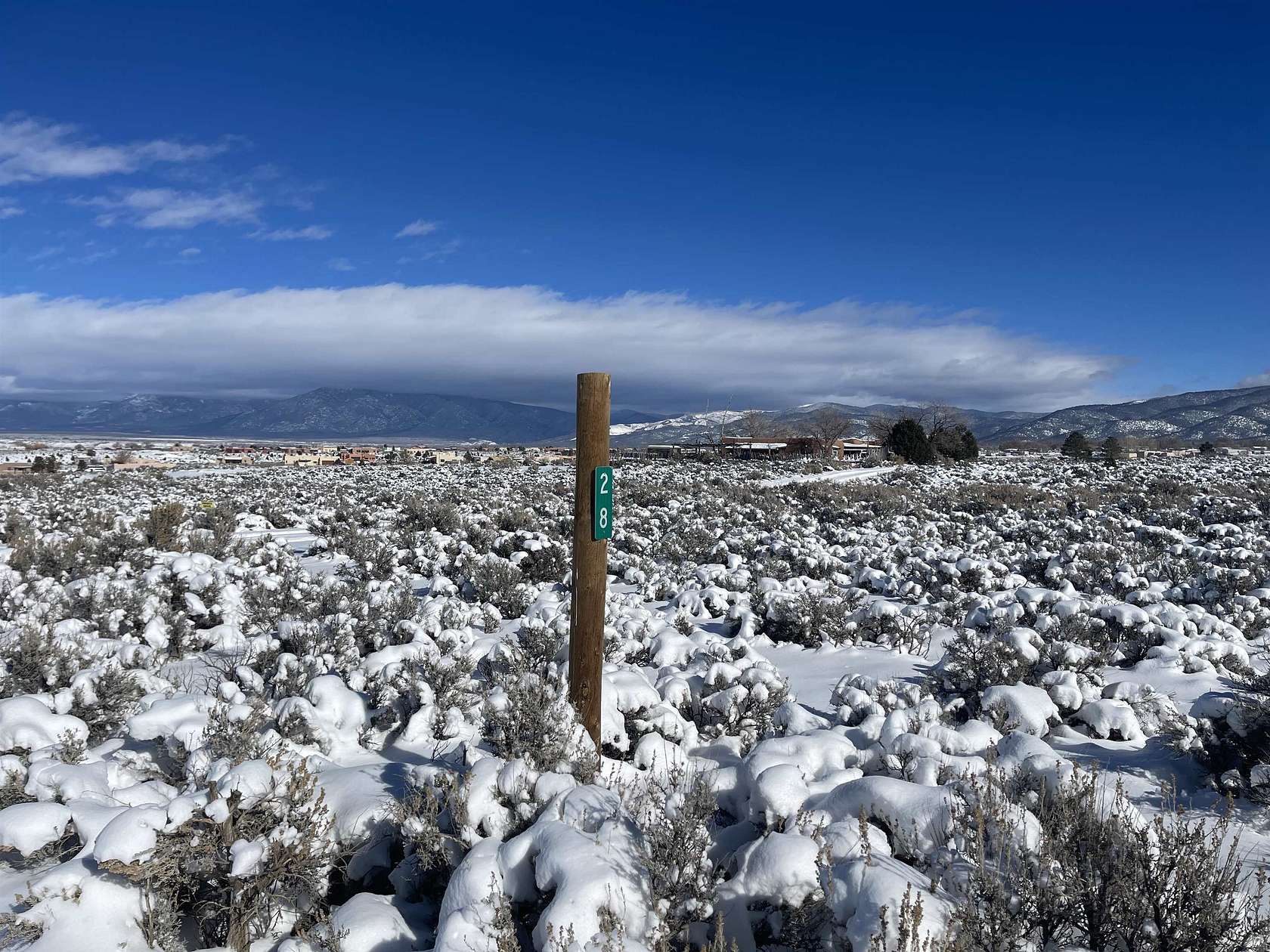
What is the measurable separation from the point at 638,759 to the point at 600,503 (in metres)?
1.75

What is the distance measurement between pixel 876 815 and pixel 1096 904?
0.91 metres

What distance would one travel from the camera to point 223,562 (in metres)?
11.5

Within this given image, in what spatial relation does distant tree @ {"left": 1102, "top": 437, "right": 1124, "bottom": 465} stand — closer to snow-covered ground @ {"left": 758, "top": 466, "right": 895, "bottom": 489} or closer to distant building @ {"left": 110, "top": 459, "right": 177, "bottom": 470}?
snow-covered ground @ {"left": 758, "top": 466, "right": 895, "bottom": 489}

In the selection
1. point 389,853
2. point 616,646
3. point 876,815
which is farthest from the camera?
point 616,646

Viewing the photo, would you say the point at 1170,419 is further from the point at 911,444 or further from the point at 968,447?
the point at 911,444

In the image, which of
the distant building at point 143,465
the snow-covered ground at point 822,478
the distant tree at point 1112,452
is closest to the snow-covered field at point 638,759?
the snow-covered ground at point 822,478

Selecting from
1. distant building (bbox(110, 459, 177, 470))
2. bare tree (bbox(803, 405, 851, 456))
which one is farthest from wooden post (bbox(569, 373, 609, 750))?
bare tree (bbox(803, 405, 851, 456))

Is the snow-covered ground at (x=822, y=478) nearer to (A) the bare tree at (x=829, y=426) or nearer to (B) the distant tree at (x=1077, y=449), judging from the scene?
(B) the distant tree at (x=1077, y=449)

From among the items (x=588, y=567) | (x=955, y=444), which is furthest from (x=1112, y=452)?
(x=588, y=567)

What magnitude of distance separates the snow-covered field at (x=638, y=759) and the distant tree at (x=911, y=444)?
40.0 metres

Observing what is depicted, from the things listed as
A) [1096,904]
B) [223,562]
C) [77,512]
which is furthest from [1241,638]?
[77,512]

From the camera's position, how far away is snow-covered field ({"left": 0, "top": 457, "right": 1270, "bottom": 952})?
293cm

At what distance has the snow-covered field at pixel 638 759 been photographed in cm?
293

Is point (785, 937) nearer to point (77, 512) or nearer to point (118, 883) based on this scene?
point (118, 883)
